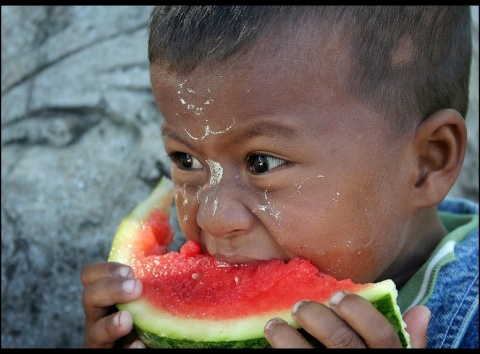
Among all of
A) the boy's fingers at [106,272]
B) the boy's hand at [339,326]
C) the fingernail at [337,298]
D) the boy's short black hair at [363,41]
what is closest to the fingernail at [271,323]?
the boy's hand at [339,326]

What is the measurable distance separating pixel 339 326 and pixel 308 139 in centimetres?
54

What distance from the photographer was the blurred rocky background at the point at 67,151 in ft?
10.7

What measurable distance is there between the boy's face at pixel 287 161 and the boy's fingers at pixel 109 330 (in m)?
0.35

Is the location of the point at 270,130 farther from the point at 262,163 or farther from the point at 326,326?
the point at 326,326

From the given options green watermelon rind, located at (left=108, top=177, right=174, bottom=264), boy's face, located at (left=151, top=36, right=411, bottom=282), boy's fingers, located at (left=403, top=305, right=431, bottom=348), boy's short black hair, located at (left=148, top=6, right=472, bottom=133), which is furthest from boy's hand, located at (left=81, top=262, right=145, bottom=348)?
boy's fingers, located at (left=403, top=305, right=431, bottom=348)

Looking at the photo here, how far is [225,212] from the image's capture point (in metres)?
2.06

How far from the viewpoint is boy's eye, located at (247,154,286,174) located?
6.89 feet

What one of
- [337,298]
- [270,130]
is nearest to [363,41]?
[270,130]

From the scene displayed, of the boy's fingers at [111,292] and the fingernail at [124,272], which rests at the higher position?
the fingernail at [124,272]

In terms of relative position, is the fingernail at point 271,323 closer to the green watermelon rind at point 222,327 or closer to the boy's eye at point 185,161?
the green watermelon rind at point 222,327

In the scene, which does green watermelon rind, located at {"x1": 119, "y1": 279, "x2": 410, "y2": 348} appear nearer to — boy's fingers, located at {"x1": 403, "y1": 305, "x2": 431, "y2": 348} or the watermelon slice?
the watermelon slice

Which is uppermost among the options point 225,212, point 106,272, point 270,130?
point 270,130

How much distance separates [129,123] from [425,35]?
1840 mm

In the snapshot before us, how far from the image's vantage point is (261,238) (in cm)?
212
